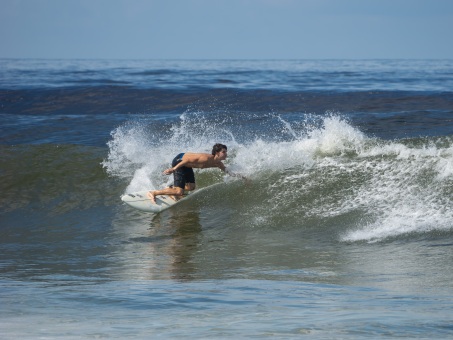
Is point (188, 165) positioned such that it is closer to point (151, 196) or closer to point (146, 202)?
point (151, 196)

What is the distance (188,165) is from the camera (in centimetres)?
1148

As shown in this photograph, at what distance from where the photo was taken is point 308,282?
23.2ft

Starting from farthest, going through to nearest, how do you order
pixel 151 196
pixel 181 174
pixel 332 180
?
1. pixel 332 180
2. pixel 151 196
3. pixel 181 174

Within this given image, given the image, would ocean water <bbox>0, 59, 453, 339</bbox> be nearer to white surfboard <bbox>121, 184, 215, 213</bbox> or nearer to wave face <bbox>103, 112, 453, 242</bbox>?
wave face <bbox>103, 112, 453, 242</bbox>

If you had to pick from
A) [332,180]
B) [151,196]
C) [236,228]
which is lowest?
[236,228]

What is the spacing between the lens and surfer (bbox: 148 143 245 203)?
11289 millimetres

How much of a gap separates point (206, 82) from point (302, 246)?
22010mm

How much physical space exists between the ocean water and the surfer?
409 mm

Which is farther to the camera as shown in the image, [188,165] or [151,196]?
[151,196]

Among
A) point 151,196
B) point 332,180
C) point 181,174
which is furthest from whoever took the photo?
point 332,180

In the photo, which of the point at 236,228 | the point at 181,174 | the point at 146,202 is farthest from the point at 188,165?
the point at 236,228

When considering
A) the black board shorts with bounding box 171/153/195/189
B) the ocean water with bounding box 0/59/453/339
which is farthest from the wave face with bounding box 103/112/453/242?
the black board shorts with bounding box 171/153/195/189

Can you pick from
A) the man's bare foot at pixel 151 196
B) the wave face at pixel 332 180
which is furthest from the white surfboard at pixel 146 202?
the wave face at pixel 332 180

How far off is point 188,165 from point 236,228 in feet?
4.38
